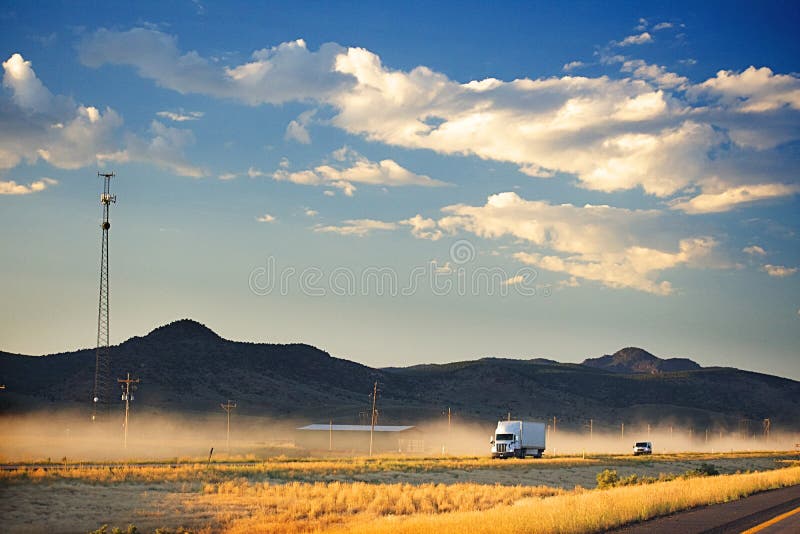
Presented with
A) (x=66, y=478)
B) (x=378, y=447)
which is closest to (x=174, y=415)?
(x=378, y=447)

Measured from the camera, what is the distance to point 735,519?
22.5 meters

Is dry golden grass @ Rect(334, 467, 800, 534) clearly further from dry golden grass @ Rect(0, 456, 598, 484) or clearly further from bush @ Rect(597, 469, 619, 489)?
dry golden grass @ Rect(0, 456, 598, 484)

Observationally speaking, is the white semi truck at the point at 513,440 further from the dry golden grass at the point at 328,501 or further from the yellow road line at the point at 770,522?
the yellow road line at the point at 770,522

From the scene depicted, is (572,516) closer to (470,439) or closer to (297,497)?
(297,497)

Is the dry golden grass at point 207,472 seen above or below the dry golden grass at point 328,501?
below

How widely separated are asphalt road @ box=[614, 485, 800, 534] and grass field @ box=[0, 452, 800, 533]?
886 millimetres

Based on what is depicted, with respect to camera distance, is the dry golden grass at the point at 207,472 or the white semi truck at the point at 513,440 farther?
the white semi truck at the point at 513,440

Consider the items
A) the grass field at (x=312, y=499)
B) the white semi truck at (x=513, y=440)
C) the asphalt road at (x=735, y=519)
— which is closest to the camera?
the asphalt road at (x=735, y=519)

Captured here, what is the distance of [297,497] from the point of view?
4216 centimetres

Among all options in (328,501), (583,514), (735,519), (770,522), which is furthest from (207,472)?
(770,522)

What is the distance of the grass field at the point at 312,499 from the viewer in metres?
25.7

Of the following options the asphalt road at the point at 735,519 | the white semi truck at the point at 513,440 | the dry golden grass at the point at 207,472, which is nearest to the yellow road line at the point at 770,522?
the asphalt road at the point at 735,519

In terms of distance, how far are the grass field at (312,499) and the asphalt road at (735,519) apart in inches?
34.9

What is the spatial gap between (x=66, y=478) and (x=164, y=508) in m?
11.2
